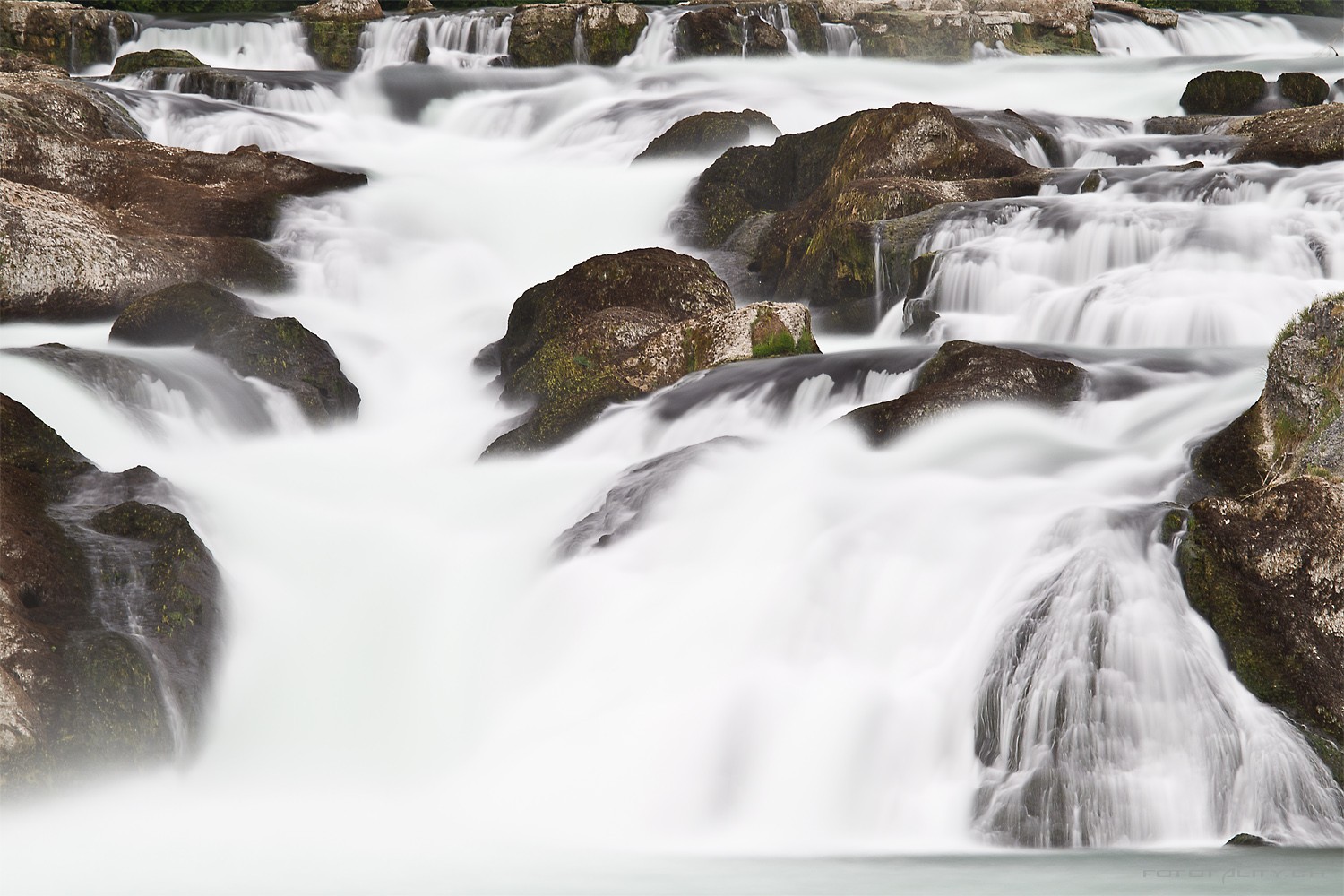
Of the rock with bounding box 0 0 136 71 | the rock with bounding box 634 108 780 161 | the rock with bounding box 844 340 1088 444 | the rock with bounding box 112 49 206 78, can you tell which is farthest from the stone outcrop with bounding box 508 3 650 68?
the rock with bounding box 844 340 1088 444

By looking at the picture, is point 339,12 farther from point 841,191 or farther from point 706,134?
point 841,191

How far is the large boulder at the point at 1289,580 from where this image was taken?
5469 mm

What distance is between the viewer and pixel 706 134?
656 inches

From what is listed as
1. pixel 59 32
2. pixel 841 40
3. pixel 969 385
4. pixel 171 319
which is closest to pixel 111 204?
pixel 171 319

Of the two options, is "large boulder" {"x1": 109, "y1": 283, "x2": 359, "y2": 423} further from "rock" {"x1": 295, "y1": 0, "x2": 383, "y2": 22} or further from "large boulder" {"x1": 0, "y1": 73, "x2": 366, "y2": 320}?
"rock" {"x1": 295, "y1": 0, "x2": 383, "y2": 22}

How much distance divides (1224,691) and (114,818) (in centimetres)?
447

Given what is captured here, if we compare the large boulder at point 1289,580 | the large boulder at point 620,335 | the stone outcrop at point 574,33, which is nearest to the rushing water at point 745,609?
the large boulder at point 1289,580

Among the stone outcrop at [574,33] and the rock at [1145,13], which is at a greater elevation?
the rock at [1145,13]

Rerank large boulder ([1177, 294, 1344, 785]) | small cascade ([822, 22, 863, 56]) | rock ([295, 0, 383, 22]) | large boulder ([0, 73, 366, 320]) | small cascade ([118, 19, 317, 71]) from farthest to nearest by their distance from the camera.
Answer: small cascade ([822, 22, 863, 56]), rock ([295, 0, 383, 22]), small cascade ([118, 19, 317, 71]), large boulder ([0, 73, 366, 320]), large boulder ([1177, 294, 1344, 785])

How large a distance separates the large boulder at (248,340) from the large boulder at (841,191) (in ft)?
14.3

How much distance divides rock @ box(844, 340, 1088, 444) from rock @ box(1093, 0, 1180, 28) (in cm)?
2262

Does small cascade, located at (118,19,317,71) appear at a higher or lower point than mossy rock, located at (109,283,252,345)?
higher

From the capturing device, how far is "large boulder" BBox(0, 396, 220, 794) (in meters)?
5.39

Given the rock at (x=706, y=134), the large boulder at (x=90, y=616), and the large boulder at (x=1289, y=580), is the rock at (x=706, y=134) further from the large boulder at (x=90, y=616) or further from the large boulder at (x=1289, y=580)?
the large boulder at (x=1289, y=580)
